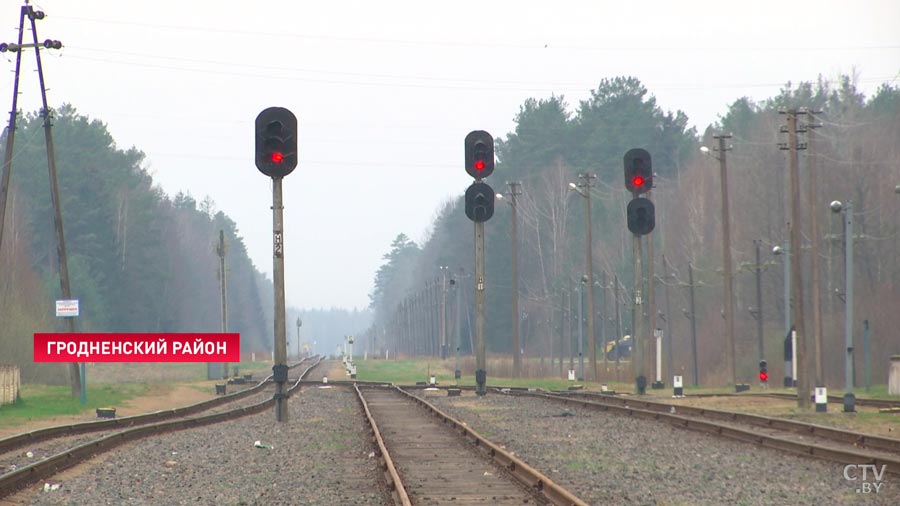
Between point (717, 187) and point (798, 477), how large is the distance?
3332 inches

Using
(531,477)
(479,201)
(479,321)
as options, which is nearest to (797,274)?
(479,201)

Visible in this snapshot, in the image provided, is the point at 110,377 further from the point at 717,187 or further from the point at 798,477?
the point at 798,477

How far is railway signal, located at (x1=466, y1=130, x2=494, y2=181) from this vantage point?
3659cm

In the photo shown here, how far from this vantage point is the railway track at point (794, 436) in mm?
18156

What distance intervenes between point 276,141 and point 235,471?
34.9 feet

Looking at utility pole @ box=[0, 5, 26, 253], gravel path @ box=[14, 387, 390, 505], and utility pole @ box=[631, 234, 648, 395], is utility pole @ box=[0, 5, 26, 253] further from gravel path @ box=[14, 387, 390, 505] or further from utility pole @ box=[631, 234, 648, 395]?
utility pole @ box=[631, 234, 648, 395]

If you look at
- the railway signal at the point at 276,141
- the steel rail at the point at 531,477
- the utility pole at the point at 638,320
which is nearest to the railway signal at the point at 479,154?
the utility pole at the point at 638,320

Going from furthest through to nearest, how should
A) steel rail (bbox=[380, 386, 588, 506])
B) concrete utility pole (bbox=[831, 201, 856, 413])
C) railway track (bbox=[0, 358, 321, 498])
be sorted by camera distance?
concrete utility pole (bbox=[831, 201, 856, 413]) < railway track (bbox=[0, 358, 321, 498]) < steel rail (bbox=[380, 386, 588, 506])

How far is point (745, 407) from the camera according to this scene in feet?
→ 113

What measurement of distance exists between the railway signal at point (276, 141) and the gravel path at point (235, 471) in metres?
5.96

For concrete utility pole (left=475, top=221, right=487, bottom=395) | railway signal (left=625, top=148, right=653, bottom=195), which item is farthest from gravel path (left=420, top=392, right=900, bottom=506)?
concrete utility pole (left=475, top=221, right=487, bottom=395)

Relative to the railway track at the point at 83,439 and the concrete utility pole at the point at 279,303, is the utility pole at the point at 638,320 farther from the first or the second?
the concrete utility pole at the point at 279,303

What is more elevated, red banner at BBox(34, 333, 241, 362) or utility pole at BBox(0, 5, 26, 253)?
utility pole at BBox(0, 5, 26, 253)

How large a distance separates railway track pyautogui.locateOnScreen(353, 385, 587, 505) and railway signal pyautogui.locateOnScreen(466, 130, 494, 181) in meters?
11.4
